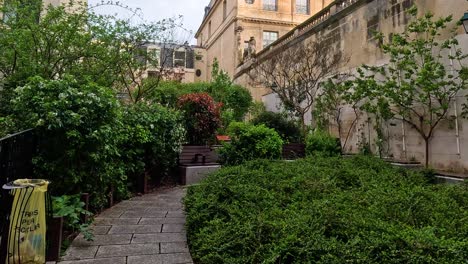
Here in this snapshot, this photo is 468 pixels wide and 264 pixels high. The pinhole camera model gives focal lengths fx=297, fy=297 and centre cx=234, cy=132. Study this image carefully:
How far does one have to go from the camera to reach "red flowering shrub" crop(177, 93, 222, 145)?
27.1ft

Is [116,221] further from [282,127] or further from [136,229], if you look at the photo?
[282,127]

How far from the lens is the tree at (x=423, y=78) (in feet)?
20.3

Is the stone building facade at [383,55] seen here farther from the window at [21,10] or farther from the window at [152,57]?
the window at [21,10]

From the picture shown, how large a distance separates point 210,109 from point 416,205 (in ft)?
19.5

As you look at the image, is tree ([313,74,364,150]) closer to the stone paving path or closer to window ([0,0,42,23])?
the stone paving path

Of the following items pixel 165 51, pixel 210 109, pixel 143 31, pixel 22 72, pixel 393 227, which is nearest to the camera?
pixel 393 227

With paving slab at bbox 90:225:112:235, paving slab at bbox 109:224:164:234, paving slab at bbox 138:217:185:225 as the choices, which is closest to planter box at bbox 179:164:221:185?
paving slab at bbox 138:217:185:225

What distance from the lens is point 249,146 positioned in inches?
285

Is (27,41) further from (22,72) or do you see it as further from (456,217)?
(456,217)

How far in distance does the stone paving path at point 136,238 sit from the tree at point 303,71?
24.2ft

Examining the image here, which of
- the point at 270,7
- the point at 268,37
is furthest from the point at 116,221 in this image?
the point at 270,7

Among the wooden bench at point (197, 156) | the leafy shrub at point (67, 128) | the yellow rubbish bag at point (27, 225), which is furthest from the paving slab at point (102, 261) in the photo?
the wooden bench at point (197, 156)

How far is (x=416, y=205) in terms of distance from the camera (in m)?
3.26

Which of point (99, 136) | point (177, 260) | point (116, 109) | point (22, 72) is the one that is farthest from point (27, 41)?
point (177, 260)
